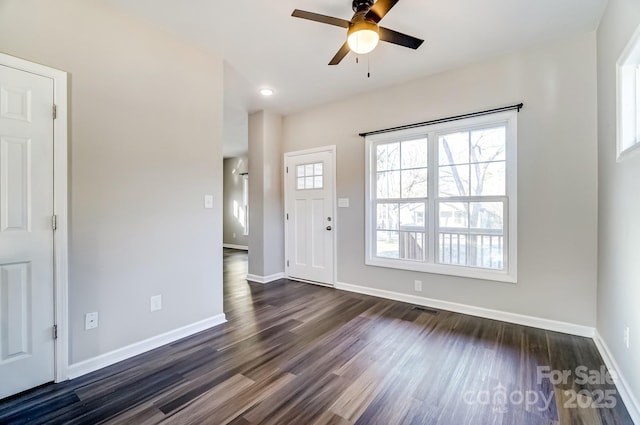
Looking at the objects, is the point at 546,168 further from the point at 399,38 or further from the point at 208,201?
the point at 208,201

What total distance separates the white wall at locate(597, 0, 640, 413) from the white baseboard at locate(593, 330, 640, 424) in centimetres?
4

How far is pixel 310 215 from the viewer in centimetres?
454

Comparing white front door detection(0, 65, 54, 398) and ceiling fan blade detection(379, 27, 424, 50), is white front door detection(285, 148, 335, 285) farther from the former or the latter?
white front door detection(0, 65, 54, 398)

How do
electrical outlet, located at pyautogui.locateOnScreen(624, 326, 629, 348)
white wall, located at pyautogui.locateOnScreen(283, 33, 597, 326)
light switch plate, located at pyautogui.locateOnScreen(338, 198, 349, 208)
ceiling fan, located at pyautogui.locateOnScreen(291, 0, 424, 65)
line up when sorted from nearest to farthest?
electrical outlet, located at pyautogui.locateOnScreen(624, 326, 629, 348) < ceiling fan, located at pyautogui.locateOnScreen(291, 0, 424, 65) < white wall, located at pyautogui.locateOnScreen(283, 33, 597, 326) < light switch plate, located at pyautogui.locateOnScreen(338, 198, 349, 208)

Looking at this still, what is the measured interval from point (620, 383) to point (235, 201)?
8.16m

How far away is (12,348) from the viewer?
181 centimetres

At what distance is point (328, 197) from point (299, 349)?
238 cm

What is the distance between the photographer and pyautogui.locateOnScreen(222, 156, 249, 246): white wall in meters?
8.40

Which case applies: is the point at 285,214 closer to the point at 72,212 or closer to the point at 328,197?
the point at 328,197

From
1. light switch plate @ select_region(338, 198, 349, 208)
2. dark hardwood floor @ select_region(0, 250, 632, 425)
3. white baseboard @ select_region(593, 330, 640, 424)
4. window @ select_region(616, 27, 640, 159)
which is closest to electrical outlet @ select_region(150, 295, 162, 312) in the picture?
dark hardwood floor @ select_region(0, 250, 632, 425)

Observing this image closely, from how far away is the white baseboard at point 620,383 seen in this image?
158 cm

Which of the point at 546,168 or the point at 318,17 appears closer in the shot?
the point at 318,17

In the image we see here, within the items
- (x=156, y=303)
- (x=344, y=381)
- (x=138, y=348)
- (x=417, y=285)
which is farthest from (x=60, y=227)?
(x=417, y=285)

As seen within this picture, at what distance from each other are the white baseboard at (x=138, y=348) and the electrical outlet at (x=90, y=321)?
9.2 inches
